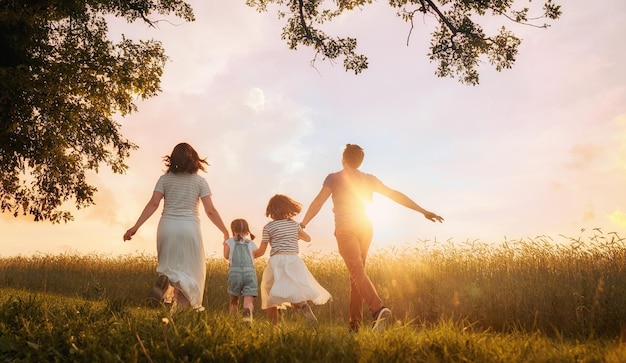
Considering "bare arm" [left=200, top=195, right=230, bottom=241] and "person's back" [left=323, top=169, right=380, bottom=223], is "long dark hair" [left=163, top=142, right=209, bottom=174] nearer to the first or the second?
"bare arm" [left=200, top=195, right=230, bottom=241]

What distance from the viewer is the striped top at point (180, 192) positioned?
7.86 m

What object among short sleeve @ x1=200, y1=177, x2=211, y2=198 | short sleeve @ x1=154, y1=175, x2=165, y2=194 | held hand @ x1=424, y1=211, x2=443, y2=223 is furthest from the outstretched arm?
short sleeve @ x1=154, y1=175, x2=165, y2=194

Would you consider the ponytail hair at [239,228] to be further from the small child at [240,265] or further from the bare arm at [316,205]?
the bare arm at [316,205]

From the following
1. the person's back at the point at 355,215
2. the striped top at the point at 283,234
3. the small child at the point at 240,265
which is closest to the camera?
the person's back at the point at 355,215

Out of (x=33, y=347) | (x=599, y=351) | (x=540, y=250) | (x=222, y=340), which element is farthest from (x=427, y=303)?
(x=33, y=347)

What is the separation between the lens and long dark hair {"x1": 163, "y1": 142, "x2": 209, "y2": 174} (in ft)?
25.9

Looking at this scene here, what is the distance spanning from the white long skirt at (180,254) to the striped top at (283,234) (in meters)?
1.00

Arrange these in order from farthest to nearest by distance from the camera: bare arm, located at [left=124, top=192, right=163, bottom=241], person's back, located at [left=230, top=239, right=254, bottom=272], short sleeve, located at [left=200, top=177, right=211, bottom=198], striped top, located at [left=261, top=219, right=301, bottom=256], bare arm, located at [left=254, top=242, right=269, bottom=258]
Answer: person's back, located at [left=230, top=239, right=254, bottom=272], bare arm, located at [left=254, top=242, right=269, bottom=258], striped top, located at [left=261, top=219, right=301, bottom=256], short sleeve, located at [left=200, top=177, right=211, bottom=198], bare arm, located at [left=124, top=192, right=163, bottom=241]

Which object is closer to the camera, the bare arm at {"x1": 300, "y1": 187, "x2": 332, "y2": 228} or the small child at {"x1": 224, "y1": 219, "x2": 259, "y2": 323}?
the bare arm at {"x1": 300, "y1": 187, "x2": 332, "y2": 228}

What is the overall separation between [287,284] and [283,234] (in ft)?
2.19

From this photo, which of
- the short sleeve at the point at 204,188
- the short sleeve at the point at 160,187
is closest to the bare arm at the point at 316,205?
the short sleeve at the point at 204,188

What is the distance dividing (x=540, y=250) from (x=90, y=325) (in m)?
9.75

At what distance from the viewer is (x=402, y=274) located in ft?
41.3

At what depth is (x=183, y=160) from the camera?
25.9 ft
